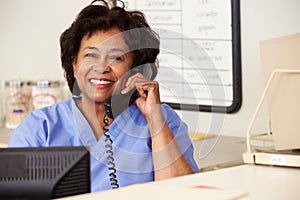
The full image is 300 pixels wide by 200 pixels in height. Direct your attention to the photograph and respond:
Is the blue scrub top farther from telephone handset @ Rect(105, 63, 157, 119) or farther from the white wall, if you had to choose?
the white wall

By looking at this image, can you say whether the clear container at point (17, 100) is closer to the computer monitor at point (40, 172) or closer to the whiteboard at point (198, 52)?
the whiteboard at point (198, 52)


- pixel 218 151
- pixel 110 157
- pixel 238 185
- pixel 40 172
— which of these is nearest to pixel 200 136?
pixel 218 151

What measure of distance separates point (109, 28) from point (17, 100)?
1248 millimetres

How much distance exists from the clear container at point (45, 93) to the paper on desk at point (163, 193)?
203 cm

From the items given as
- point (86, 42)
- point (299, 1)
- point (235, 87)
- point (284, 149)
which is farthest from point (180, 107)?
point (284, 149)

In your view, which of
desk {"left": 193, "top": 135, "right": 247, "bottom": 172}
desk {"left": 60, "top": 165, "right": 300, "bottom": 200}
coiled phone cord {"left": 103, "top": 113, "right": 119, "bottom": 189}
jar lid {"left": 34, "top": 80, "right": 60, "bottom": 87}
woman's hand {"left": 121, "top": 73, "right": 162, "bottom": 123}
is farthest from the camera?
jar lid {"left": 34, "top": 80, "right": 60, "bottom": 87}

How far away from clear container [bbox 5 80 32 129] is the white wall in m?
0.16

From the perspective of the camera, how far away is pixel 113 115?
2.01 m

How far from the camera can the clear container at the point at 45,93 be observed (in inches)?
122

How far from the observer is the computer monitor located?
36.5 inches

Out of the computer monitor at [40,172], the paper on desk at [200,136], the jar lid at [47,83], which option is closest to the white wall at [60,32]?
the paper on desk at [200,136]

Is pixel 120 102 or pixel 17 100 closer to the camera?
pixel 120 102

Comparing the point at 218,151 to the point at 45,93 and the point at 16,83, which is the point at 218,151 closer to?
the point at 45,93

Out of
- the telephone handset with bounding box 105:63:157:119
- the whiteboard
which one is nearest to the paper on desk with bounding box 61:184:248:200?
the telephone handset with bounding box 105:63:157:119
